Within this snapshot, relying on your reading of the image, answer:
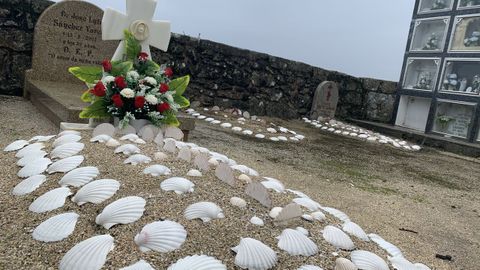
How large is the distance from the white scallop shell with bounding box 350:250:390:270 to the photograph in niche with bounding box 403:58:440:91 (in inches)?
369

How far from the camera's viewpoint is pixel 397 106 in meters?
10.5

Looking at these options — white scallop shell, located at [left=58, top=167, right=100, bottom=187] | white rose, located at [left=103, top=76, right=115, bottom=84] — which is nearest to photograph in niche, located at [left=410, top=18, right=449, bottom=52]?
white rose, located at [left=103, top=76, right=115, bottom=84]

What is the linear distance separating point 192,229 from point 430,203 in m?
2.81

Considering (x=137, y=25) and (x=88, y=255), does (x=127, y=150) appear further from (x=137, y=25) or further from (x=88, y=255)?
(x=137, y=25)

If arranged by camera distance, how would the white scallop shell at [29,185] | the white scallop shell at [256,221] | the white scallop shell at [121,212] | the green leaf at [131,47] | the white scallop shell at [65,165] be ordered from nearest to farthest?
the white scallop shell at [121,212] → the white scallop shell at [256,221] → the white scallop shell at [29,185] → the white scallop shell at [65,165] → the green leaf at [131,47]

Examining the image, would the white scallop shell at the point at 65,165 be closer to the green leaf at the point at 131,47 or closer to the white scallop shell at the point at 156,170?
the white scallop shell at the point at 156,170

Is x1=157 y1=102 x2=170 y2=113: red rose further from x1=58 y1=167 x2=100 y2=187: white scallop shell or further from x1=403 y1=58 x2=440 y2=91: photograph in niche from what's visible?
x1=403 y1=58 x2=440 y2=91: photograph in niche

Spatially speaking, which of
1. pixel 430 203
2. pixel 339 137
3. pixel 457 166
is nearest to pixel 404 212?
A: pixel 430 203

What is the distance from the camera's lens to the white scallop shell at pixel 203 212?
157 cm

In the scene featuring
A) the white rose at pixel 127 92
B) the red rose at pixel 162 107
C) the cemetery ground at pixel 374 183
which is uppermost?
the white rose at pixel 127 92

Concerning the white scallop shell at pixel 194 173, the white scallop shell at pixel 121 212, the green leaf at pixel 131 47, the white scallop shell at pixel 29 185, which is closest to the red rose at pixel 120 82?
the green leaf at pixel 131 47

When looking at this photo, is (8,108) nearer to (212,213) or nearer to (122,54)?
(122,54)

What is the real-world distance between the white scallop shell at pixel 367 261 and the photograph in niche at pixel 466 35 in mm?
9043

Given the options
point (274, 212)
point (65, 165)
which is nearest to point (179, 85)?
point (65, 165)
